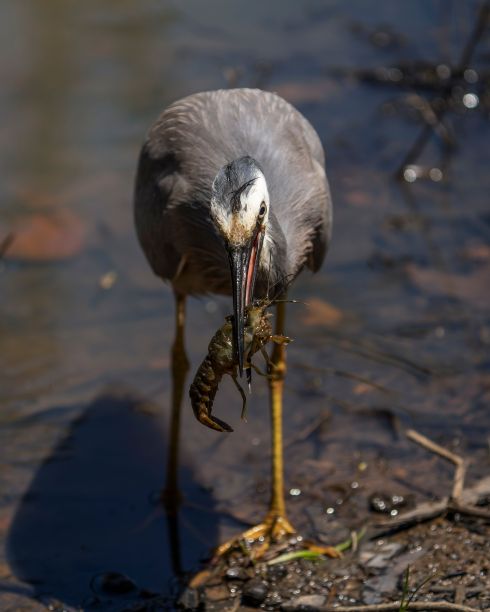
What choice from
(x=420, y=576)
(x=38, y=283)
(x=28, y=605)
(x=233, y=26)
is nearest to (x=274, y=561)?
(x=420, y=576)

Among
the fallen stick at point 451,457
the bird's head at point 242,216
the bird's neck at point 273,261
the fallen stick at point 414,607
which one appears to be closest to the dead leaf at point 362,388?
the fallen stick at point 451,457

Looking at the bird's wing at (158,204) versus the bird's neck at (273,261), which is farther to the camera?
the bird's wing at (158,204)

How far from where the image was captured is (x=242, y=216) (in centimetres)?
412

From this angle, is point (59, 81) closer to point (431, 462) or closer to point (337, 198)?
point (337, 198)

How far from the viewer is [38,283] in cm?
725

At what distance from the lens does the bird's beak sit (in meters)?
3.87

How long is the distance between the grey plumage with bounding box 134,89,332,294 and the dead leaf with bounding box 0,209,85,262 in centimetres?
206

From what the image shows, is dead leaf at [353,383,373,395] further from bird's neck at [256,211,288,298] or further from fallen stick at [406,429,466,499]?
bird's neck at [256,211,288,298]

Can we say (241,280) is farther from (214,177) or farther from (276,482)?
(276,482)

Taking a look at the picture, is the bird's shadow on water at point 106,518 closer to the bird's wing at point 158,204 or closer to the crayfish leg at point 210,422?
the bird's wing at point 158,204

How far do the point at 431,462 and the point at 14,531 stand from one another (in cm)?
217

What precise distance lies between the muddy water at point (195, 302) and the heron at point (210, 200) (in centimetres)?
42

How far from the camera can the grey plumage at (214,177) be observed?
503 cm

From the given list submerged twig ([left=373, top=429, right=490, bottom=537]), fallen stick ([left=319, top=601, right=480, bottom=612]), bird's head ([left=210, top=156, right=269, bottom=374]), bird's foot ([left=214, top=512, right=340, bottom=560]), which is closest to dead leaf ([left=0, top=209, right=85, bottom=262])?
bird's foot ([left=214, top=512, right=340, bottom=560])
